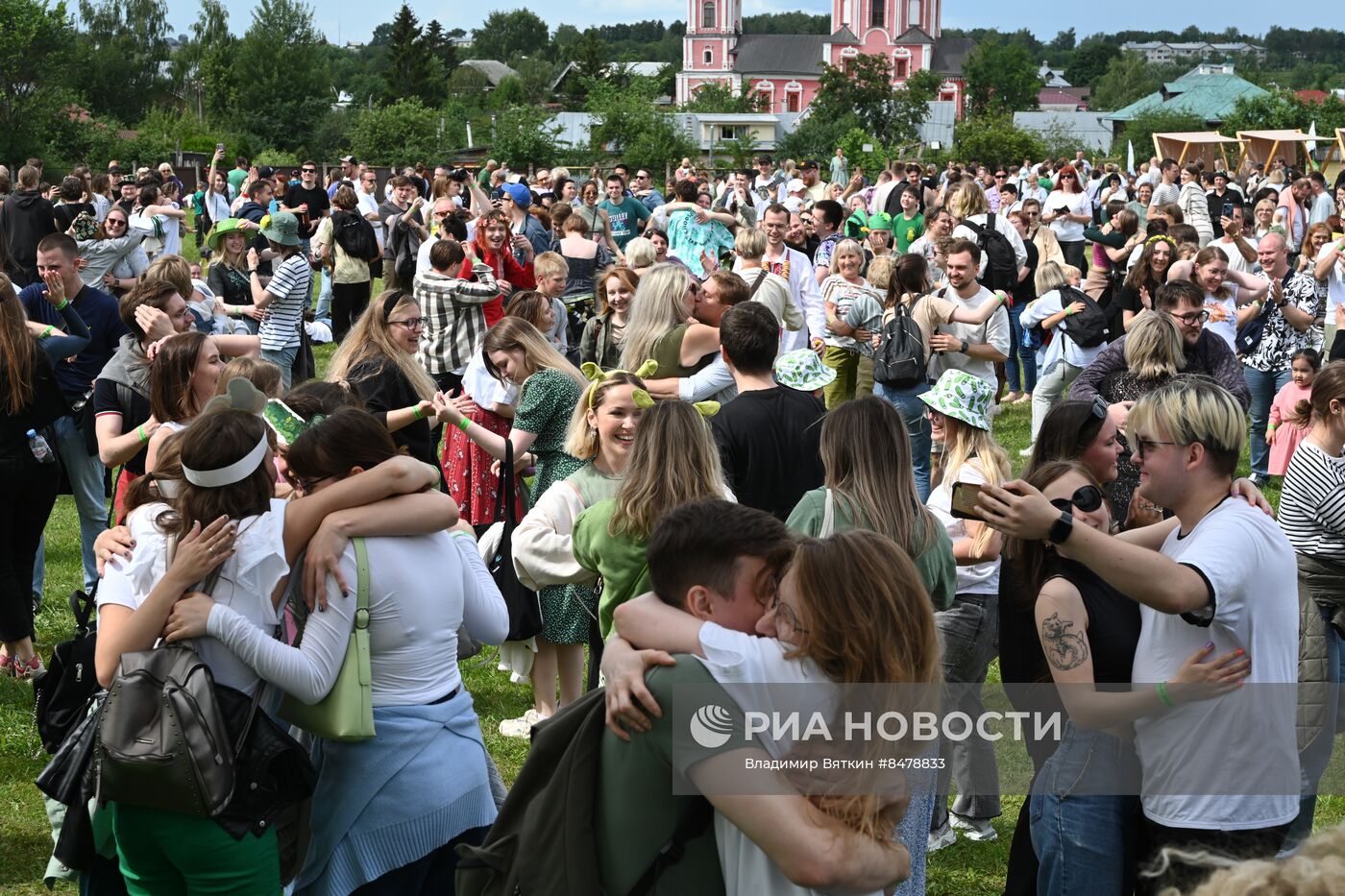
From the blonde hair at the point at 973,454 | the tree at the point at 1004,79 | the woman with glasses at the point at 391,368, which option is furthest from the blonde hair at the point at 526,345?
the tree at the point at 1004,79

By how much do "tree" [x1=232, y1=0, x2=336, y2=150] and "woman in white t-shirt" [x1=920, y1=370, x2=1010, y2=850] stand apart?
7105cm

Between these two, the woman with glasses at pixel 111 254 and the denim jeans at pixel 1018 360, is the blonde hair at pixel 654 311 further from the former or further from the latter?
the woman with glasses at pixel 111 254

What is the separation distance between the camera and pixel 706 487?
13.6 ft

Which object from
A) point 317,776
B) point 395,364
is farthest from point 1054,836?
point 395,364

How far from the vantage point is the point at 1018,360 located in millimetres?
13164

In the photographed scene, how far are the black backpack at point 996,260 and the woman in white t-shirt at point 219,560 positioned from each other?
927cm

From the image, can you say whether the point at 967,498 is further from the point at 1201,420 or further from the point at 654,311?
the point at 654,311

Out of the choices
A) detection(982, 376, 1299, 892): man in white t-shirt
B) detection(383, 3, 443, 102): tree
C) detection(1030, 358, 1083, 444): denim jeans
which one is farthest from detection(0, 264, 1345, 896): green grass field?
detection(383, 3, 443, 102): tree

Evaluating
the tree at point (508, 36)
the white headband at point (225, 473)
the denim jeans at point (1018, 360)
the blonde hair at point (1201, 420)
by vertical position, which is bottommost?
the denim jeans at point (1018, 360)

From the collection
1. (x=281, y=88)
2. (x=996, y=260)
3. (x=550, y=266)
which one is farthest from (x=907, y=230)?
(x=281, y=88)

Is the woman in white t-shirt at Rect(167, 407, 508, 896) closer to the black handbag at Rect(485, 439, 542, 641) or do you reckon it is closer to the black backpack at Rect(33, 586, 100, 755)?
the black backpack at Rect(33, 586, 100, 755)

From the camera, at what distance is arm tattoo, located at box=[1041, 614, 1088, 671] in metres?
3.27

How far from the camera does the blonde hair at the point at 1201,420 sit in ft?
10.7

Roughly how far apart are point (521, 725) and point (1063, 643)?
333cm
